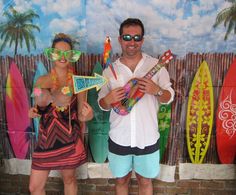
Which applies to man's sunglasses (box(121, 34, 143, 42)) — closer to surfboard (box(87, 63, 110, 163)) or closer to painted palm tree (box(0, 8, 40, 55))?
surfboard (box(87, 63, 110, 163))

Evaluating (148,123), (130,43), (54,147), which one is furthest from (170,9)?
(54,147)

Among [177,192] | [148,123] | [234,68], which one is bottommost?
[177,192]

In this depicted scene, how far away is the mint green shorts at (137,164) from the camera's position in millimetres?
2341

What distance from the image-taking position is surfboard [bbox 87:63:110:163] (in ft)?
9.29

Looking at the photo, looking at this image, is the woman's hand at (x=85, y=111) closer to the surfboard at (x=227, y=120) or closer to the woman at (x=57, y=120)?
the woman at (x=57, y=120)

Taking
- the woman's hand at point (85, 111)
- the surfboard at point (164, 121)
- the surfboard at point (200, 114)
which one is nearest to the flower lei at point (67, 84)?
the woman's hand at point (85, 111)

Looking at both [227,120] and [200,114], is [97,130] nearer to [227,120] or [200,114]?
[200,114]

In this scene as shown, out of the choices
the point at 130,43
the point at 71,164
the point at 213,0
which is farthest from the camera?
the point at 213,0

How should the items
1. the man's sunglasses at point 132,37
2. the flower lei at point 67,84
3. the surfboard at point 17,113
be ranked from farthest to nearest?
the surfboard at point 17,113 → the flower lei at point 67,84 → the man's sunglasses at point 132,37

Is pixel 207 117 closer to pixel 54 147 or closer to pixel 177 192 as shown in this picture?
pixel 177 192

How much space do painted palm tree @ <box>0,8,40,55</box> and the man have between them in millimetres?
878

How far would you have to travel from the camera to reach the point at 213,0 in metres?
2.63

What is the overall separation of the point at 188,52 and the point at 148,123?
0.80 metres

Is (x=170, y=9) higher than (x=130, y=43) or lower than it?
higher
